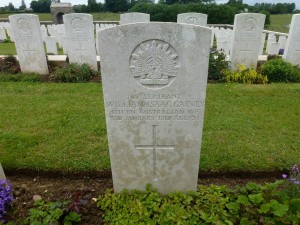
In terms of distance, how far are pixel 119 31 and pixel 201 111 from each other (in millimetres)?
1090

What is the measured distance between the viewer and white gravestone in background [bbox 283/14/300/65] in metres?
7.43

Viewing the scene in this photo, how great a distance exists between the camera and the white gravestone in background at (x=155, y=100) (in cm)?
227

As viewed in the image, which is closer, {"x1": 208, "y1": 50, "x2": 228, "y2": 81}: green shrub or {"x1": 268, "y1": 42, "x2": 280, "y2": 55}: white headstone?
{"x1": 208, "y1": 50, "x2": 228, "y2": 81}: green shrub

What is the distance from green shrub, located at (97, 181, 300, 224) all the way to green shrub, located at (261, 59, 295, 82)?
5.31 meters

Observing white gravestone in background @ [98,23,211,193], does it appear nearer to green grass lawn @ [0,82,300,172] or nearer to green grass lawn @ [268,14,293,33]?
green grass lawn @ [0,82,300,172]

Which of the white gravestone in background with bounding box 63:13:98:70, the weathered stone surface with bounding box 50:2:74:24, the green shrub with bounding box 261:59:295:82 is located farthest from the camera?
the weathered stone surface with bounding box 50:2:74:24

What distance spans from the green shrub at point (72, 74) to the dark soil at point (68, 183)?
166 inches

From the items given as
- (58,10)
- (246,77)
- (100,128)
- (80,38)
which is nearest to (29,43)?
(80,38)

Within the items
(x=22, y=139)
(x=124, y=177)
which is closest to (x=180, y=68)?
(x=124, y=177)

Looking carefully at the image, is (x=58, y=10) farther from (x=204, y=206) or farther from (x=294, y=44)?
(x=204, y=206)

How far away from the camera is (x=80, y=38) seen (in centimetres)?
786

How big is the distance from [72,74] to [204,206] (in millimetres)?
5757

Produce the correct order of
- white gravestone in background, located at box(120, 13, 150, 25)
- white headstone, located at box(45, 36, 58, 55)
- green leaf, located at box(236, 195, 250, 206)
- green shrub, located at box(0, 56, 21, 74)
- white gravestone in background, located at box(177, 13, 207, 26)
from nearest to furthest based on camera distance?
green leaf, located at box(236, 195, 250, 206) < green shrub, located at box(0, 56, 21, 74) < white gravestone in background, located at box(177, 13, 207, 26) < white gravestone in background, located at box(120, 13, 150, 25) < white headstone, located at box(45, 36, 58, 55)

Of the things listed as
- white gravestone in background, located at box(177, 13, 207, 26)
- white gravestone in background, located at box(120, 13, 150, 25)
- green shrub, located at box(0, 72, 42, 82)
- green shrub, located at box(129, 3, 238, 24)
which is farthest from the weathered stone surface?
white gravestone in background, located at box(177, 13, 207, 26)
